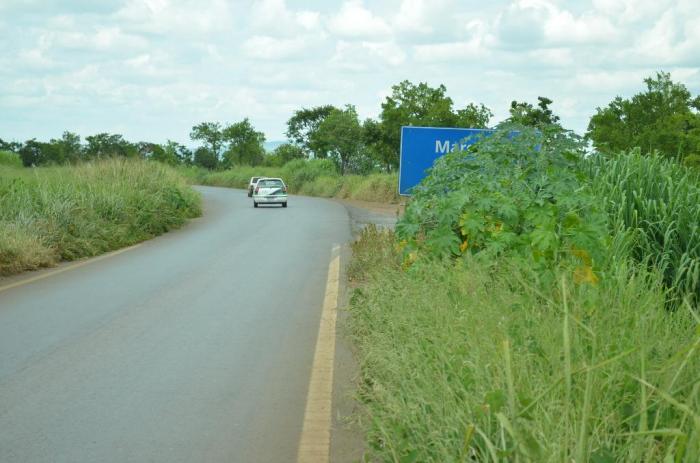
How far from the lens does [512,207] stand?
8383 millimetres

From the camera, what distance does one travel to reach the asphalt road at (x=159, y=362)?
17.8 feet

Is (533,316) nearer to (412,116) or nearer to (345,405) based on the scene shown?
(345,405)

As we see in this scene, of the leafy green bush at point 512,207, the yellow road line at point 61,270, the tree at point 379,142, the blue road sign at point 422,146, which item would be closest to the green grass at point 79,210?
the yellow road line at point 61,270

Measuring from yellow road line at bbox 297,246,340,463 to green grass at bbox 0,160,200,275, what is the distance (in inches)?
271

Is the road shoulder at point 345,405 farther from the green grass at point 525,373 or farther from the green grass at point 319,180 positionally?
the green grass at point 319,180

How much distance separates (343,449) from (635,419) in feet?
6.22

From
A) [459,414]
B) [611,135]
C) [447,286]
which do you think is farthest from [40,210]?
[611,135]

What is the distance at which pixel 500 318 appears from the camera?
17.8 ft

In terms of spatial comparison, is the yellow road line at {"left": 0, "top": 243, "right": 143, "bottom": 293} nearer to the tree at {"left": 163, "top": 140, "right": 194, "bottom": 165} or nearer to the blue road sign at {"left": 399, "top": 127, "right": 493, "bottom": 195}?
the blue road sign at {"left": 399, "top": 127, "right": 493, "bottom": 195}

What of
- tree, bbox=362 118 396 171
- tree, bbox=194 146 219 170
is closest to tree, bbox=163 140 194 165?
tree, bbox=194 146 219 170

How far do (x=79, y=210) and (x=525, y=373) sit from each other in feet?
52.0

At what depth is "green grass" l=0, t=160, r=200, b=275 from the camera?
14.9 metres

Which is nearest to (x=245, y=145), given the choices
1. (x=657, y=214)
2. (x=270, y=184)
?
(x=270, y=184)

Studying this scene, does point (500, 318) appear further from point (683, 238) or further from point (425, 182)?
point (425, 182)
